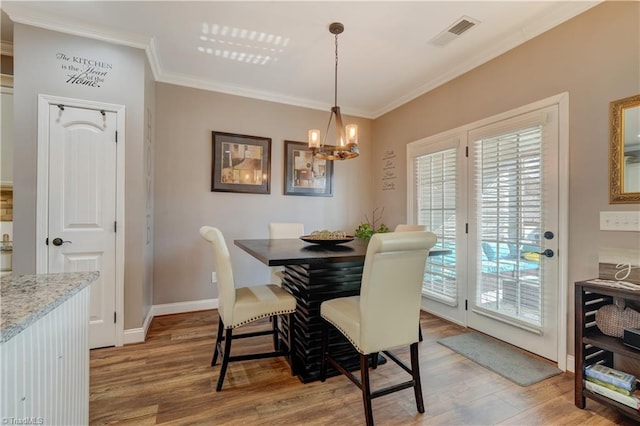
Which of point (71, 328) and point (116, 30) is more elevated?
point (116, 30)

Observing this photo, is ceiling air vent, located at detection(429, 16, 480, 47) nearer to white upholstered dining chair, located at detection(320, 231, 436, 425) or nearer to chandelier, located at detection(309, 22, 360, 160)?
chandelier, located at detection(309, 22, 360, 160)

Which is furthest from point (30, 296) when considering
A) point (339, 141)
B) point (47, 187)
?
point (339, 141)

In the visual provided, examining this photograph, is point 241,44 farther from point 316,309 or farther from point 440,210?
point 440,210

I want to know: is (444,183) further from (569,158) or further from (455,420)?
(455,420)

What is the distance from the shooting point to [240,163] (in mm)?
3801

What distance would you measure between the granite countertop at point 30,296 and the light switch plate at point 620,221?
307cm

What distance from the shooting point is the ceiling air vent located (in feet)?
8.08

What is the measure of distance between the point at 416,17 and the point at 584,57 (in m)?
1.27

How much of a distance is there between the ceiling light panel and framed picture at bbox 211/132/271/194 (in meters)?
0.97

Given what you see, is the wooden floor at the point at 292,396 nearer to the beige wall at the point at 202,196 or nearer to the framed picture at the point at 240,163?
the beige wall at the point at 202,196

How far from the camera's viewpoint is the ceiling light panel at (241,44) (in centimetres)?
265

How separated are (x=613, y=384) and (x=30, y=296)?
292 cm

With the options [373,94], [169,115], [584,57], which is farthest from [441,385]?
[169,115]

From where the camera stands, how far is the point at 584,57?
2.22 m
